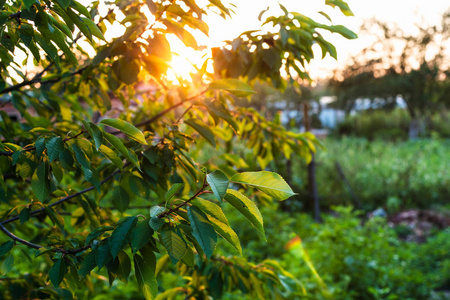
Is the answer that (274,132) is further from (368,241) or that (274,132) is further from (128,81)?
(368,241)

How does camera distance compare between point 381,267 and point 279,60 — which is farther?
point 381,267

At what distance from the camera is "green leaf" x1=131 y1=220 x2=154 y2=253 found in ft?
2.55

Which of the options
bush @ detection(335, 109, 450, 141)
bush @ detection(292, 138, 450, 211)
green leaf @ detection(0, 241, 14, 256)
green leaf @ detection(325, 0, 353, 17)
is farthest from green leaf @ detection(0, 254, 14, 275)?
bush @ detection(335, 109, 450, 141)

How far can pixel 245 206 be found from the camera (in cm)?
80

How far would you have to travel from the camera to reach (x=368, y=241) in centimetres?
397

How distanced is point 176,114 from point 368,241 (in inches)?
103

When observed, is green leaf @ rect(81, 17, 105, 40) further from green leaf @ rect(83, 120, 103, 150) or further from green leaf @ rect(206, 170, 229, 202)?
green leaf @ rect(206, 170, 229, 202)

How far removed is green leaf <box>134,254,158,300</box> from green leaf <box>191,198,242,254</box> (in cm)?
16

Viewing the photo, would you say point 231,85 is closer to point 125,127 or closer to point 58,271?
point 125,127

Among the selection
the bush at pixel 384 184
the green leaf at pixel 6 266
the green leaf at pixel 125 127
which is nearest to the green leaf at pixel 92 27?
the green leaf at pixel 125 127

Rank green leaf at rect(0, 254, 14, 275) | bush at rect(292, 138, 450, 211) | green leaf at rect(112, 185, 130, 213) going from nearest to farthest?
green leaf at rect(0, 254, 14, 275)
green leaf at rect(112, 185, 130, 213)
bush at rect(292, 138, 450, 211)

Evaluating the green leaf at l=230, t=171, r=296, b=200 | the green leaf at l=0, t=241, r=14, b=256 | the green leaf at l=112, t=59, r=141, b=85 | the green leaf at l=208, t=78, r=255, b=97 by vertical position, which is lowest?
the green leaf at l=0, t=241, r=14, b=256

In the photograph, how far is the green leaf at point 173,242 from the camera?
2.57 ft

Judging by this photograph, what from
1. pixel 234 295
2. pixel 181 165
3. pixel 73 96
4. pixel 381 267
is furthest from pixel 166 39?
pixel 381 267
